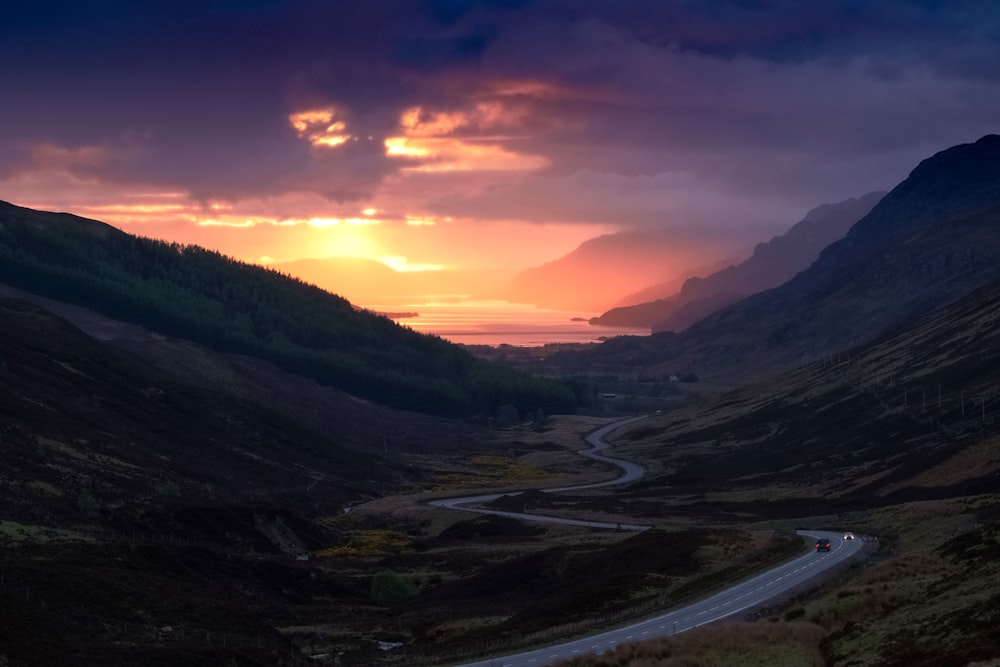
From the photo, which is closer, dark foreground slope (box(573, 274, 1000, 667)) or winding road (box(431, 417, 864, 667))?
dark foreground slope (box(573, 274, 1000, 667))

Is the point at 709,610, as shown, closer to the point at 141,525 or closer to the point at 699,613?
the point at 699,613

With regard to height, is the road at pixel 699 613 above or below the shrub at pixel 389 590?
above

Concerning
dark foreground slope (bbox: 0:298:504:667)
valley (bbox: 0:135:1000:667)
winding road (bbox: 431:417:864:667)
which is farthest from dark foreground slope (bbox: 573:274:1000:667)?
dark foreground slope (bbox: 0:298:504:667)

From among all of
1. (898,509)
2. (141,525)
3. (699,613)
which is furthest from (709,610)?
(141,525)

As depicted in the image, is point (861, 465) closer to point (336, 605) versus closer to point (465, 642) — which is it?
point (336, 605)

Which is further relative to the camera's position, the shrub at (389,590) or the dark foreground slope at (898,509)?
the shrub at (389,590)

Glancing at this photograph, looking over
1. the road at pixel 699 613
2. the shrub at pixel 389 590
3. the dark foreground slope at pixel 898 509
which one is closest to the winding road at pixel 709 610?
the road at pixel 699 613

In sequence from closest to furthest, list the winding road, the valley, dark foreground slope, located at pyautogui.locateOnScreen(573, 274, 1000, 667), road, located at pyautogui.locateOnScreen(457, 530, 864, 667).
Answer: dark foreground slope, located at pyautogui.locateOnScreen(573, 274, 1000, 667), the valley, road, located at pyautogui.locateOnScreen(457, 530, 864, 667), the winding road

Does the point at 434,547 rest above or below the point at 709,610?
below

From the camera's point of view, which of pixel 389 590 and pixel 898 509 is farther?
pixel 898 509

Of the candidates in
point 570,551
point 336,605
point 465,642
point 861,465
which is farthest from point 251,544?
point 861,465

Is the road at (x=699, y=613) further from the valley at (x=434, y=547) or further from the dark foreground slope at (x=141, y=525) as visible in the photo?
the dark foreground slope at (x=141, y=525)

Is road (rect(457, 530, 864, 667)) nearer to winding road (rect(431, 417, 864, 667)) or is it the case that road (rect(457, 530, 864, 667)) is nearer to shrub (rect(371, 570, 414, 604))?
winding road (rect(431, 417, 864, 667))

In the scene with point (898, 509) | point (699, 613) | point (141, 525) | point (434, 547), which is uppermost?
point (141, 525)
